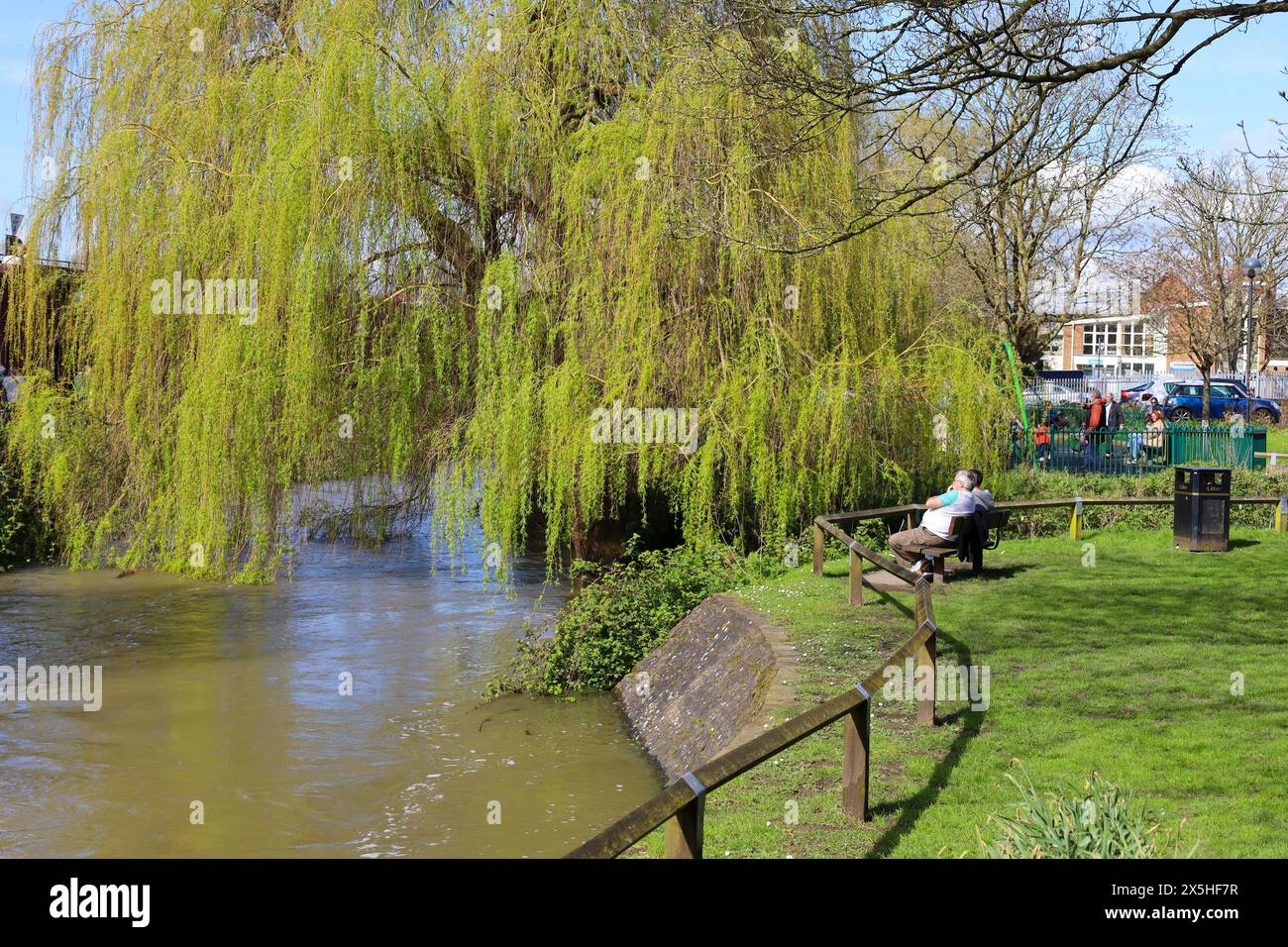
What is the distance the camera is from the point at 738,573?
50.7ft

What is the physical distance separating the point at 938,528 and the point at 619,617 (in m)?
3.68

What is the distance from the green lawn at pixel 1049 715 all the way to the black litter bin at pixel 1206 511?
169cm

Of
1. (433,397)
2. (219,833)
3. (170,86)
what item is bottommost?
(219,833)

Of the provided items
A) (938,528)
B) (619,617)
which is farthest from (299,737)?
(938,528)

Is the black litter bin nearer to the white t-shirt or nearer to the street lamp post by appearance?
the white t-shirt

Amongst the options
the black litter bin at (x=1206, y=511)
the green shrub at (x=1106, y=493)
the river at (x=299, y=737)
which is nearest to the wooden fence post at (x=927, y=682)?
the river at (x=299, y=737)

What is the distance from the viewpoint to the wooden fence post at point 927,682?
898cm

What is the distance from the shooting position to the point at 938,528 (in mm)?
14352

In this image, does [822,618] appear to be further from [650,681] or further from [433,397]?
[433,397]

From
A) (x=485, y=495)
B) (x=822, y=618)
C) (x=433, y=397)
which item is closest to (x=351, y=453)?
(x=433, y=397)

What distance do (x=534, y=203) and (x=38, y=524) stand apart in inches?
434

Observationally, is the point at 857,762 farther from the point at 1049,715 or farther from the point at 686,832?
the point at 1049,715

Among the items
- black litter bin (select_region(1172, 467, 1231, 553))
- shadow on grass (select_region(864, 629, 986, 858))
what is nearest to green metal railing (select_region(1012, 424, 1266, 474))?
black litter bin (select_region(1172, 467, 1231, 553))
